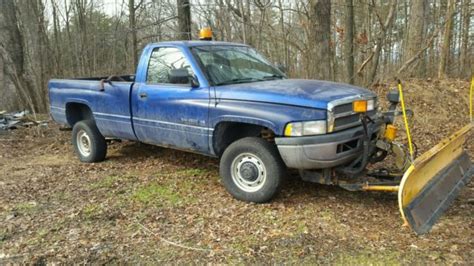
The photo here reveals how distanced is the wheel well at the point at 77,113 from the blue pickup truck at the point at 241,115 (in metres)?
0.56

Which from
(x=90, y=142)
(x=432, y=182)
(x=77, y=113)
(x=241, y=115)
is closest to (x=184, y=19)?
(x=77, y=113)

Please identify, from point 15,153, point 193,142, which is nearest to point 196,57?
point 193,142

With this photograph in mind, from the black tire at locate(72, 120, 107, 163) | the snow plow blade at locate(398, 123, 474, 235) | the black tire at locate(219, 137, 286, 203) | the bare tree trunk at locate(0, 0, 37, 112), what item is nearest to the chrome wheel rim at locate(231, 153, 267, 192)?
the black tire at locate(219, 137, 286, 203)

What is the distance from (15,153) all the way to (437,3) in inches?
745

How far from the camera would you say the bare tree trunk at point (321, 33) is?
9320 millimetres

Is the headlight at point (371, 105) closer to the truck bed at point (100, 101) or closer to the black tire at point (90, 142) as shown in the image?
the truck bed at point (100, 101)

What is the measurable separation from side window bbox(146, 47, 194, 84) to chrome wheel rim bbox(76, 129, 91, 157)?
6.14 feet

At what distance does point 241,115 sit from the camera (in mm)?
4742

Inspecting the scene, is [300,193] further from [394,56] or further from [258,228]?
[394,56]

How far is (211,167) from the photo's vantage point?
6461 mm

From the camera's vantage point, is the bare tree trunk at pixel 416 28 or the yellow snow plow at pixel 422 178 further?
the bare tree trunk at pixel 416 28

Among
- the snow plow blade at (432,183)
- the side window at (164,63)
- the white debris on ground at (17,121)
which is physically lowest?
the snow plow blade at (432,183)

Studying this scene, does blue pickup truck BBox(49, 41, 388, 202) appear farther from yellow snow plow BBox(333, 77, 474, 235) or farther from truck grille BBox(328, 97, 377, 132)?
yellow snow plow BBox(333, 77, 474, 235)

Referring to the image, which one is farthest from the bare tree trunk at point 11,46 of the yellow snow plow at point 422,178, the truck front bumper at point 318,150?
the yellow snow plow at point 422,178
